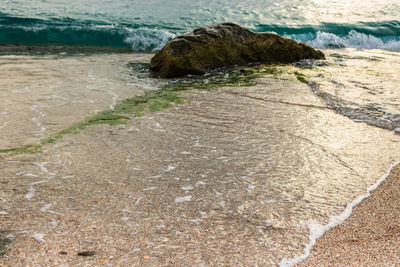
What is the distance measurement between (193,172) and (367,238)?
1.32m

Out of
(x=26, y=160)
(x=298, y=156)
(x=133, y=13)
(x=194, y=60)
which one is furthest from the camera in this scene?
(x=133, y=13)

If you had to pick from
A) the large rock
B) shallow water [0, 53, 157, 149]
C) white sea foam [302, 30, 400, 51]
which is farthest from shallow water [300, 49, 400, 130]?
white sea foam [302, 30, 400, 51]

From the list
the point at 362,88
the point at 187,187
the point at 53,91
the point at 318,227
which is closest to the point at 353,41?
the point at 362,88

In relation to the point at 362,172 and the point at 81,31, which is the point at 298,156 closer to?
the point at 362,172

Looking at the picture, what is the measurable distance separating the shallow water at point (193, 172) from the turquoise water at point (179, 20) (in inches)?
322

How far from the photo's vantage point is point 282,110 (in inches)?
181

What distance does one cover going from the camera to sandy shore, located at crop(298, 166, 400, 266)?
1865 mm

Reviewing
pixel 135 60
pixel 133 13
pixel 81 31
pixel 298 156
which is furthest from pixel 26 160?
pixel 133 13

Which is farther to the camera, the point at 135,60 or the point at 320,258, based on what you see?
the point at 135,60

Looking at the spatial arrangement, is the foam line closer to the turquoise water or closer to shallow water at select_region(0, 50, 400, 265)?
shallow water at select_region(0, 50, 400, 265)

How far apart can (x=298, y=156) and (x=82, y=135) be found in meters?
2.00

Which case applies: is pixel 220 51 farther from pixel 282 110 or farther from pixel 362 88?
pixel 282 110

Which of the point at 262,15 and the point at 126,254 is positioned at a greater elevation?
the point at 262,15

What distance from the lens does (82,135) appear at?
3.61 metres
